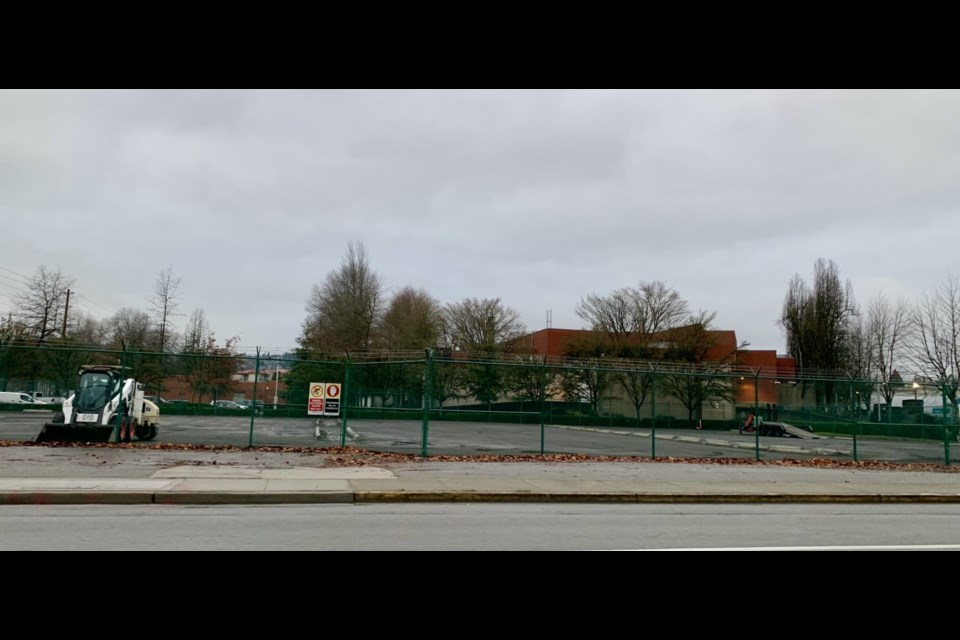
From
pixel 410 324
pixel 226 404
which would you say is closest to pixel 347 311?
pixel 410 324

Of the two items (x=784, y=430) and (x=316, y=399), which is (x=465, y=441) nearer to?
(x=316, y=399)

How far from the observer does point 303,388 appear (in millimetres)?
24922

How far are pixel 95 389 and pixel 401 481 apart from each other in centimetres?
1065

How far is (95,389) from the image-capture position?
19.0 meters

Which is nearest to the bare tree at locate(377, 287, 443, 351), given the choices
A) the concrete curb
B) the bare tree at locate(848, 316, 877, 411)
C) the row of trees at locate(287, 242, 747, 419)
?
the row of trees at locate(287, 242, 747, 419)

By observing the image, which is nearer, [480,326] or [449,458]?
[449,458]

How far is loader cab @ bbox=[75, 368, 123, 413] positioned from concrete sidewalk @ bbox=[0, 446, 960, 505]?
189cm

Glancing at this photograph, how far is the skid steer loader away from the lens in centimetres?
1823

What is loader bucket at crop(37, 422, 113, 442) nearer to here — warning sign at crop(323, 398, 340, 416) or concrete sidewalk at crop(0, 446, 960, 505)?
concrete sidewalk at crop(0, 446, 960, 505)

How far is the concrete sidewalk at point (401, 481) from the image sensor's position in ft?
36.2
